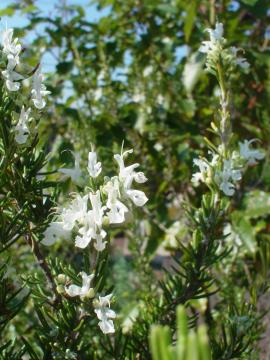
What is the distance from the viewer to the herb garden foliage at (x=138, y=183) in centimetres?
75

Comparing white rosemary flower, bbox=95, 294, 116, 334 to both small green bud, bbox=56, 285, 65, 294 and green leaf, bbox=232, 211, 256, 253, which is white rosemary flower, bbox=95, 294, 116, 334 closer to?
small green bud, bbox=56, 285, 65, 294

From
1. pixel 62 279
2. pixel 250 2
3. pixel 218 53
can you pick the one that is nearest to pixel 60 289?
pixel 62 279

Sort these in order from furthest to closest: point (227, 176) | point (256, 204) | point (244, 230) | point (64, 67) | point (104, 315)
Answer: point (64, 67), point (256, 204), point (244, 230), point (227, 176), point (104, 315)

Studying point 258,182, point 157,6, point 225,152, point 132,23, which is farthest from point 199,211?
point 132,23


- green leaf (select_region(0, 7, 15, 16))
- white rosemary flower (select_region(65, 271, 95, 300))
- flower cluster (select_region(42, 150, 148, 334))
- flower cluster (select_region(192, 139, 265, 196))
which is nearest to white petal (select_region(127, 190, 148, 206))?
flower cluster (select_region(42, 150, 148, 334))

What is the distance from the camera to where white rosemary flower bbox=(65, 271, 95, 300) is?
70 centimetres

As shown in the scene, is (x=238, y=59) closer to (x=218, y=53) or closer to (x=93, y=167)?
(x=218, y=53)

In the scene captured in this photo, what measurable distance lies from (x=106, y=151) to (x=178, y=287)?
3.26 feet

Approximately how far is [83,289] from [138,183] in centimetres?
42

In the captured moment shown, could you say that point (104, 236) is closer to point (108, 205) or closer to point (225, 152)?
point (108, 205)

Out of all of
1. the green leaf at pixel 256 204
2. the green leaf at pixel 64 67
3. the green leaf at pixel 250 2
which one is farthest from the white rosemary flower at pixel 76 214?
the green leaf at pixel 64 67

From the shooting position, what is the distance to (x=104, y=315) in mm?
698

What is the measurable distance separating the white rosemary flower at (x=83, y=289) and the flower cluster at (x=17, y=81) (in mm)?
192

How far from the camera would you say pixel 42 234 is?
777mm
